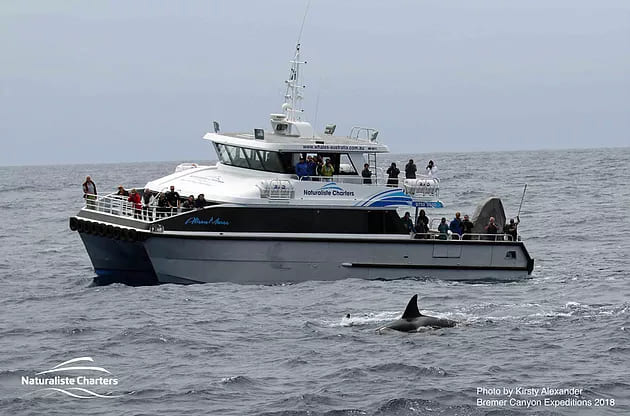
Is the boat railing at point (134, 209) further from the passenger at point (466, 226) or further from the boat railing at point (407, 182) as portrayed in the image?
the passenger at point (466, 226)

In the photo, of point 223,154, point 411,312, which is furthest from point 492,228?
point 411,312

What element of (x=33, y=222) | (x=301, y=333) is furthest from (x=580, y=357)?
(x=33, y=222)

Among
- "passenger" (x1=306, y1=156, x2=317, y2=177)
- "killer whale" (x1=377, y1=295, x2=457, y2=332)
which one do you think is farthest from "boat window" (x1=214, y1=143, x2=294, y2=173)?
"killer whale" (x1=377, y1=295, x2=457, y2=332)

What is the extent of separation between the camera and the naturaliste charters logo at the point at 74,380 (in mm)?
20203

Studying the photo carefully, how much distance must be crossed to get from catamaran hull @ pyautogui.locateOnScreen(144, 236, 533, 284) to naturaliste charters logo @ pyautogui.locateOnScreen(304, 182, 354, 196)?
1.46 m

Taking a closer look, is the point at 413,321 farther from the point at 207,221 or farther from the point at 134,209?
the point at 134,209

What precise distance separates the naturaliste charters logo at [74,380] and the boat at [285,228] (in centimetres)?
936

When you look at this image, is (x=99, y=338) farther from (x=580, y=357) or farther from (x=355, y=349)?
(x=580, y=357)

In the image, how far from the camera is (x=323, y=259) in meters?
32.2

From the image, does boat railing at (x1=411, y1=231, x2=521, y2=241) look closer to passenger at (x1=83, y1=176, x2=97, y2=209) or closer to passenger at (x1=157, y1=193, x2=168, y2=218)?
passenger at (x1=157, y1=193, x2=168, y2=218)

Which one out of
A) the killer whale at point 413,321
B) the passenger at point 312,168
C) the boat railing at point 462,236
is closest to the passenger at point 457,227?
the boat railing at point 462,236

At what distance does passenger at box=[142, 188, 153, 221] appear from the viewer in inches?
1249

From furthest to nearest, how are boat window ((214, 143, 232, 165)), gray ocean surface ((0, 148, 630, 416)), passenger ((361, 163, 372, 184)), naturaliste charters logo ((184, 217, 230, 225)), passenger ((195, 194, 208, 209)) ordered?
boat window ((214, 143, 232, 165)) → passenger ((361, 163, 372, 184)) → passenger ((195, 194, 208, 209)) → naturaliste charters logo ((184, 217, 230, 225)) → gray ocean surface ((0, 148, 630, 416))

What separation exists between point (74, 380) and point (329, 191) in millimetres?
13263
